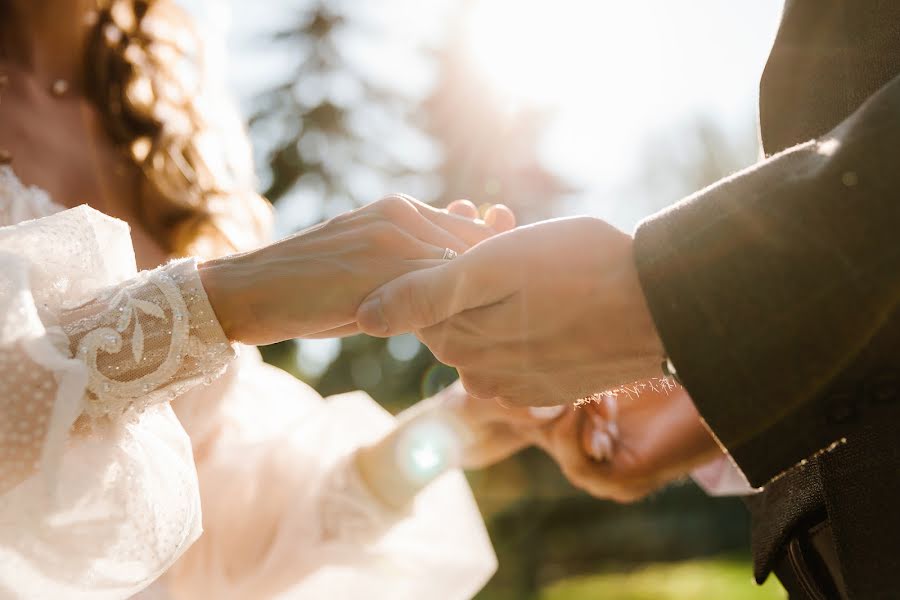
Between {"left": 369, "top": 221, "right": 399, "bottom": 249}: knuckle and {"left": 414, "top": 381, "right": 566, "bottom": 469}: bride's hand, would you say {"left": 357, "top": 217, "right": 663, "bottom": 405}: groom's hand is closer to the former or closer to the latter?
{"left": 369, "top": 221, "right": 399, "bottom": 249}: knuckle

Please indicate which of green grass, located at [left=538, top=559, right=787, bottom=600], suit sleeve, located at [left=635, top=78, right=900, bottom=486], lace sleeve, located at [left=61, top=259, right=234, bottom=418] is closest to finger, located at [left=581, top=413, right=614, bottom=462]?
suit sleeve, located at [left=635, top=78, right=900, bottom=486]

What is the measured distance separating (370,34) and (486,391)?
1184cm

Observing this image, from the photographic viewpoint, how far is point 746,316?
4.14ft

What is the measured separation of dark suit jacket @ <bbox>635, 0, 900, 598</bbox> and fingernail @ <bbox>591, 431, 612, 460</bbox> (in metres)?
1.31

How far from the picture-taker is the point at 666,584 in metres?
11.6

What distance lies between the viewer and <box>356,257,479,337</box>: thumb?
5.45 feet

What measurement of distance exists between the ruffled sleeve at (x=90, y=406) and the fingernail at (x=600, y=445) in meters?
1.56

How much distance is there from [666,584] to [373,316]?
→ 11.5m

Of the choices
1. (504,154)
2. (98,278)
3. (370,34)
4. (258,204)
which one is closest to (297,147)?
(370,34)

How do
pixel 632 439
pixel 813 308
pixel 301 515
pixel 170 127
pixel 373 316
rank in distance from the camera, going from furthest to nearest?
pixel 170 127 → pixel 632 439 → pixel 301 515 → pixel 373 316 → pixel 813 308

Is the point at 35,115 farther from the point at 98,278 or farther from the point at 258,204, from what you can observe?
the point at 98,278

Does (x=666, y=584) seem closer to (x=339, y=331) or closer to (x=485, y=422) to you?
(x=485, y=422)

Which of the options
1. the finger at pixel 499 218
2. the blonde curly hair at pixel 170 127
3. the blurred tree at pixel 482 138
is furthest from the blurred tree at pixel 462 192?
the finger at pixel 499 218

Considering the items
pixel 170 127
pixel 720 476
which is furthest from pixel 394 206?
pixel 720 476
